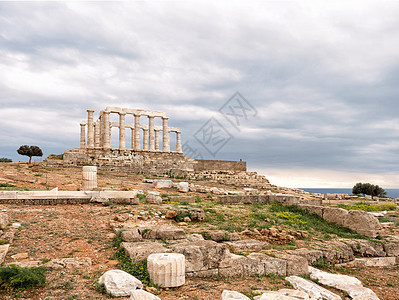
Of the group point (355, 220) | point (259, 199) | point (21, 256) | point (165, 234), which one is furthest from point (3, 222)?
point (355, 220)

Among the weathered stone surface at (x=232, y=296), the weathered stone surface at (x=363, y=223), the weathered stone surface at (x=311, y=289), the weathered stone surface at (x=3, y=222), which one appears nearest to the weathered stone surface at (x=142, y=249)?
the weathered stone surface at (x=232, y=296)

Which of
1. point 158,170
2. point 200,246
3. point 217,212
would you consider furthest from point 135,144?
point 200,246

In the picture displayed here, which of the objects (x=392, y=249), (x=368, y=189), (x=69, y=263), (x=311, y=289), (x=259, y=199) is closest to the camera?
(x=69, y=263)

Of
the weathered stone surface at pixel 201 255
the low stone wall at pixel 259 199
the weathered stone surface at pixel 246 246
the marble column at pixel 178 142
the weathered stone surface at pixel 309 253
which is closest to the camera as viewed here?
the weathered stone surface at pixel 201 255

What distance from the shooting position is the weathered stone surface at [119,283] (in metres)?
4.99

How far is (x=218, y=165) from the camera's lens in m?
40.8

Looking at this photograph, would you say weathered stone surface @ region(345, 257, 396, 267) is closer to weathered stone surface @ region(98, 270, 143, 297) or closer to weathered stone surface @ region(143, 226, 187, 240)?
weathered stone surface @ region(143, 226, 187, 240)

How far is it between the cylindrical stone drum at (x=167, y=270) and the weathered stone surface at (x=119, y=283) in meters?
0.45

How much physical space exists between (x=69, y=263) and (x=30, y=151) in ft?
118

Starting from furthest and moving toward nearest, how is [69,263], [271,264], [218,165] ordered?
[218,165] < [271,264] < [69,263]

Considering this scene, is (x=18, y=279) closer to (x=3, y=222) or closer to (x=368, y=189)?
(x=3, y=222)

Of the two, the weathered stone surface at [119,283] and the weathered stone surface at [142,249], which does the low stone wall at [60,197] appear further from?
the weathered stone surface at [119,283]

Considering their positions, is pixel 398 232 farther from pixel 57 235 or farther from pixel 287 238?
pixel 57 235

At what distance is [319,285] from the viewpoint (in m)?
7.27
